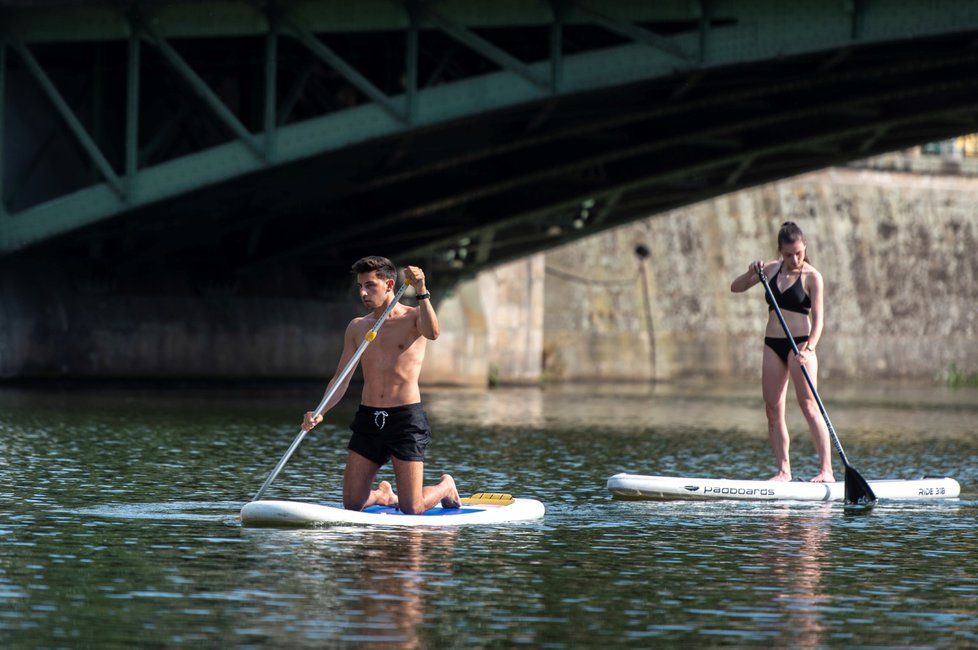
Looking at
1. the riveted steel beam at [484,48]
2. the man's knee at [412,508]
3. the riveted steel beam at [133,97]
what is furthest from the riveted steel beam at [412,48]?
the man's knee at [412,508]

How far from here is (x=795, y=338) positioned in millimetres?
16062

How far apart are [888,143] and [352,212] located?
30.2 ft

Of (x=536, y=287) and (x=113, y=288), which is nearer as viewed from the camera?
(x=113, y=288)

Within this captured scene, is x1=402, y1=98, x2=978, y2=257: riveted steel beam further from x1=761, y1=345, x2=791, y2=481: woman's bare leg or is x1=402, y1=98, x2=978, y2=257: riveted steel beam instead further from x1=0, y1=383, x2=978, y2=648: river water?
x1=761, y1=345, x2=791, y2=481: woman's bare leg

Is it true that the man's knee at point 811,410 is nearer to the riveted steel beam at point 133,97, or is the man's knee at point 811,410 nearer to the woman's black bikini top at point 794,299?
the woman's black bikini top at point 794,299

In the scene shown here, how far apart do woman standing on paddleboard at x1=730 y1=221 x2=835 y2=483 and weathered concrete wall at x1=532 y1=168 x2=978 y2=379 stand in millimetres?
35016

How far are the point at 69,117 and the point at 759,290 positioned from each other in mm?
32094

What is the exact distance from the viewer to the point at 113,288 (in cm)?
3544

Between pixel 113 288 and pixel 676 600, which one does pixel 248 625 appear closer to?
pixel 676 600

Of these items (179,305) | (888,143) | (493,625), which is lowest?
(493,625)

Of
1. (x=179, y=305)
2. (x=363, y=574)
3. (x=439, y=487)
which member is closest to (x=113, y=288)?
(x=179, y=305)

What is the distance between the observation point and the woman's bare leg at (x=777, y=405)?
1566cm

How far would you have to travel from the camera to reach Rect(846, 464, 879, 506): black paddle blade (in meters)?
14.8

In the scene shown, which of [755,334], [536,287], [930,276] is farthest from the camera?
[930,276]
